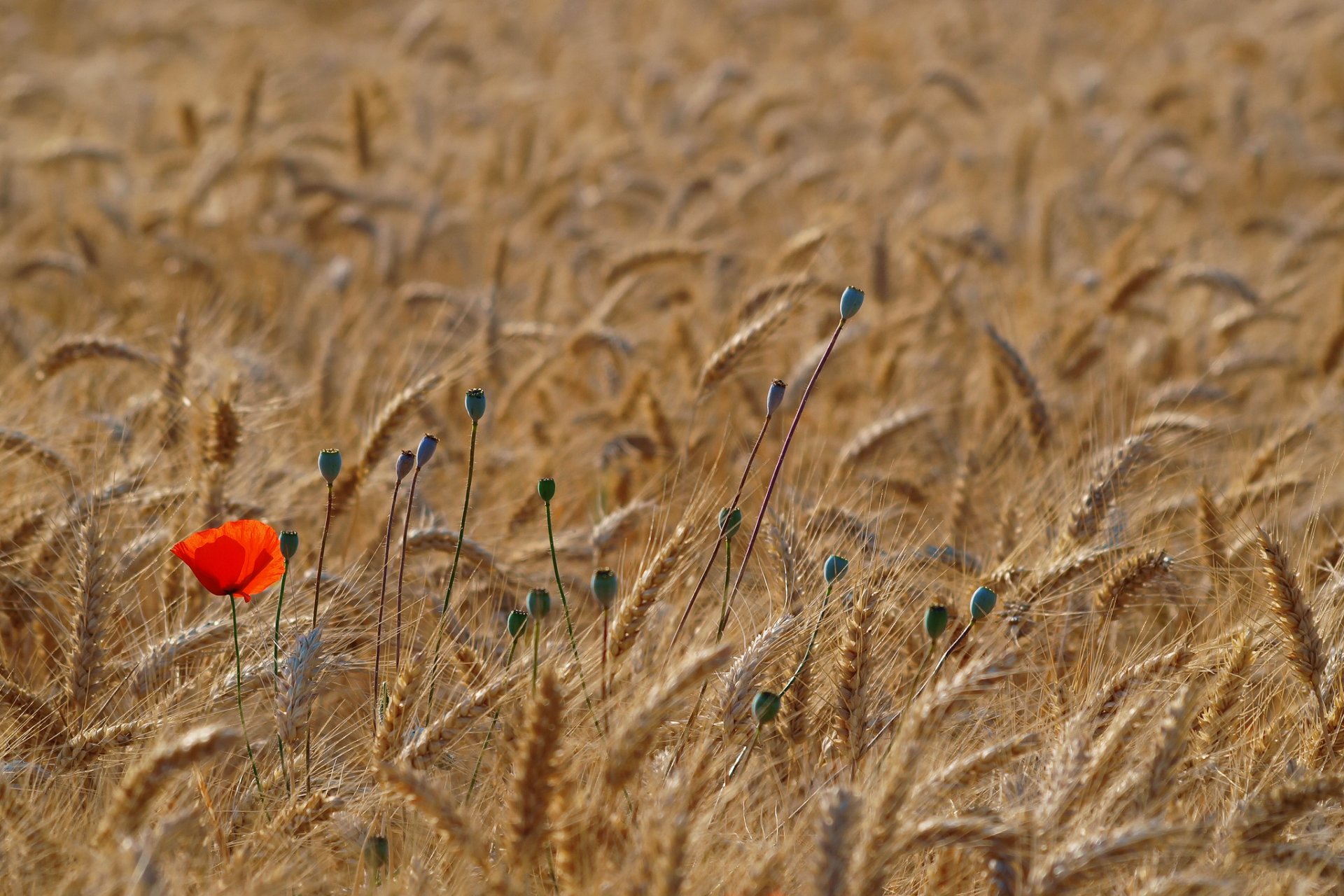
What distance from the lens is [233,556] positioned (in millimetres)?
1554

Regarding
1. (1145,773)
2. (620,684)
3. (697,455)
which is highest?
(1145,773)

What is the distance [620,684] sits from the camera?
5.75 feet

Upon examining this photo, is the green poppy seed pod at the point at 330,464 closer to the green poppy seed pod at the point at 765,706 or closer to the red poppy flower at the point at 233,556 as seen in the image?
the red poppy flower at the point at 233,556

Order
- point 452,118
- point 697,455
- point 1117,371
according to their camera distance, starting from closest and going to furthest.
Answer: point 697,455 → point 1117,371 → point 452,118

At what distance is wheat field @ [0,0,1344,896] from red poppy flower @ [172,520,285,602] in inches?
5.1

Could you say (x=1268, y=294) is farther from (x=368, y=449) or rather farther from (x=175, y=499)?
(x=175, y=499)

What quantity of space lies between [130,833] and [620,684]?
2.27ft

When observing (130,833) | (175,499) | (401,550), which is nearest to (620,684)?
Answer: (401,550)

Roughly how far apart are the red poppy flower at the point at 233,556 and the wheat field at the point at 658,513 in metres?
0.13

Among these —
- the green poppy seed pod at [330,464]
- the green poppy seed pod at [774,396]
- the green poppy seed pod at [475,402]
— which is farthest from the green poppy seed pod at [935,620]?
the green poppy seed pod at [330,464]

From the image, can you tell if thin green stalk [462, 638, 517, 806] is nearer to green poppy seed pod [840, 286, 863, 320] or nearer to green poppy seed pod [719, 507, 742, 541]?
green poppy seed pod [719, 507, 742, 541]

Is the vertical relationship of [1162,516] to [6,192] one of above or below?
above

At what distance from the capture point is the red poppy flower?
5.04ft

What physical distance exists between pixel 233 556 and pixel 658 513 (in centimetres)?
88
